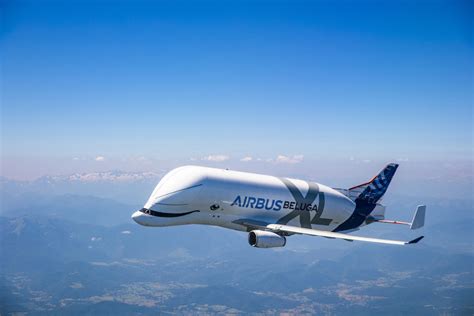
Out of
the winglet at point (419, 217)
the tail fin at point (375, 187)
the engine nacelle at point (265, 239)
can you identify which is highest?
the tail fin at point (375, 187)

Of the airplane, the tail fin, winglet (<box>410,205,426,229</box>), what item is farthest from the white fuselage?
winglet (<box>410,205,426,229</box>)

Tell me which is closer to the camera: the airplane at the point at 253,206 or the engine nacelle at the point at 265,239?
the engine nacelle at the point at 265,239

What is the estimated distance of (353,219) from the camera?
180ft

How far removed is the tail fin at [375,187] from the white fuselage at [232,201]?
6653 mm

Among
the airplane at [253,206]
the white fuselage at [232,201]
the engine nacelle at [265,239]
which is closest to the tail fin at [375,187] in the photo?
the airplane at [253,206]

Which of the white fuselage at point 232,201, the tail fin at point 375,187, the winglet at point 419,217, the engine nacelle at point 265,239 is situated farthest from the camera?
the tail fin at point 375,187

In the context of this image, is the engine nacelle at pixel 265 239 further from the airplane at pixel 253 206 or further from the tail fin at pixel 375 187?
the tail fin at pixel 375 187

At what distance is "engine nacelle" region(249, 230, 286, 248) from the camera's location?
130ft

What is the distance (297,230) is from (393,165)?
25225 mm

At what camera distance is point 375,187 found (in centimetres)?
5753

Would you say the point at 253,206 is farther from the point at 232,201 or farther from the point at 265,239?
the point at 265,239

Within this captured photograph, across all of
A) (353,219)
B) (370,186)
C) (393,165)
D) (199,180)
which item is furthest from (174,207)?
(393,165)

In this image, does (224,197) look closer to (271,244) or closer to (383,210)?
(271,244)

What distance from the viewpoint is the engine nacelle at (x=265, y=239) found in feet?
130
